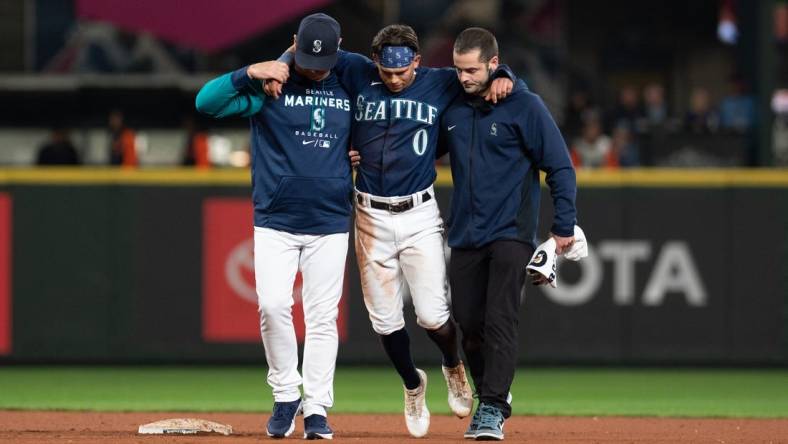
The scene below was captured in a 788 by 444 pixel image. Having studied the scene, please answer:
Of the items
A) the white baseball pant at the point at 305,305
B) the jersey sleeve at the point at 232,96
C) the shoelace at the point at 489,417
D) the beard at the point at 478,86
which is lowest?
the shoelace at the point at 489,417

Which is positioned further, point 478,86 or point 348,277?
point 348,277

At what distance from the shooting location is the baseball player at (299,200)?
7312 mm

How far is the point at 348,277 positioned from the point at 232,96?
17.0 ft

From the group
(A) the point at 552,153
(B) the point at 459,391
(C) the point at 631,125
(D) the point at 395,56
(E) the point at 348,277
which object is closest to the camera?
(D) the point at 395,56

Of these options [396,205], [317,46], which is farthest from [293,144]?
[396,205]

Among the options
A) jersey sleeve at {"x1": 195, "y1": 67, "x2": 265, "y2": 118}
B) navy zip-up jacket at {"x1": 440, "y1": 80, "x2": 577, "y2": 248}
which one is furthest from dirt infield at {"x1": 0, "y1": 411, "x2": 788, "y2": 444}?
jersey sleeve at {"x1": 195, "y1": 67, "x2": 265, "y2": 118}

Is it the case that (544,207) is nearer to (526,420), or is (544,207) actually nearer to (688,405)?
(688,405)

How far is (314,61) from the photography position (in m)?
7.22

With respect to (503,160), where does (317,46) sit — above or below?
above

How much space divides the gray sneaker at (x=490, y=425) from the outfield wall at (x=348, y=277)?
16.7 feet

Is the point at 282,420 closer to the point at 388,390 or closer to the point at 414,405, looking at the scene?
the point at 414,405

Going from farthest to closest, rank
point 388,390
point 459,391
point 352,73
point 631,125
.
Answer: point 631,125, point 388,390, point 459,391, point 352,73

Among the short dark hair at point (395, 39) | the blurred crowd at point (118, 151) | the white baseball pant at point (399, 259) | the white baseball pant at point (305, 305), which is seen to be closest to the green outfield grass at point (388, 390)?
the white baseball pant at point (399, 259)

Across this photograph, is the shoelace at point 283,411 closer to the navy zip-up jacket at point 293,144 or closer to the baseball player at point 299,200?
the baseball player at point 299,200
